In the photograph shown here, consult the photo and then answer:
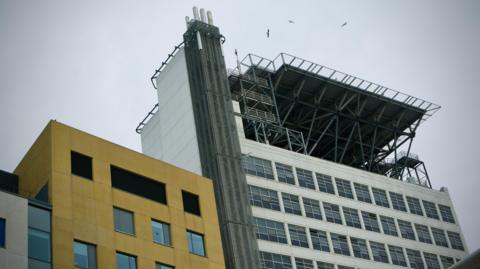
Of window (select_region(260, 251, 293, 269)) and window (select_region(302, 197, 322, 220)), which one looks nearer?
window (select_region(260, 251, 293, 269))

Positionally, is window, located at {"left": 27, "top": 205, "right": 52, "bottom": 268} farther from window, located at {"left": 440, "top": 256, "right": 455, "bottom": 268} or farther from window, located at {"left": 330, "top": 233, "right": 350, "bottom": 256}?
window, located at {"left": 440, "top": 256, "right": 455, "bottom": 268}

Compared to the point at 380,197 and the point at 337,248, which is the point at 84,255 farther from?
the point at 380,197

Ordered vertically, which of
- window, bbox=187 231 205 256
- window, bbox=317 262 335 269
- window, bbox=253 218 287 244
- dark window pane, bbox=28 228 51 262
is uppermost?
window, bbox=253 218 287 244

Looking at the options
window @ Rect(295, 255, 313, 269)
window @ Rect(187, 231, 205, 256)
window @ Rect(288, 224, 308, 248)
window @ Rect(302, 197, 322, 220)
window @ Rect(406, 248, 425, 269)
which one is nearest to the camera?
window @ Rect(187, 231, 205, 256)

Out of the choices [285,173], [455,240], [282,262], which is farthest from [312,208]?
[455,240]

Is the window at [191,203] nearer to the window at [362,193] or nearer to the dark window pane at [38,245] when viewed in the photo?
the dark window pane at [38,245]

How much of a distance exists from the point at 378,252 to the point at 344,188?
30.8ft

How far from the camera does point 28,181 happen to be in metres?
66.8

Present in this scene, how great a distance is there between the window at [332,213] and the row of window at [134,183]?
31.3 m

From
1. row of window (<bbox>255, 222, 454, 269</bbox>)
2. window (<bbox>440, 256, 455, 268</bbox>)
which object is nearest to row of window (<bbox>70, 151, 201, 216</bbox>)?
row of window (<bbox>255, 222, 454, 269</bbox>)

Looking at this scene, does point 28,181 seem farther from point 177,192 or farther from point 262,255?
point 262,255

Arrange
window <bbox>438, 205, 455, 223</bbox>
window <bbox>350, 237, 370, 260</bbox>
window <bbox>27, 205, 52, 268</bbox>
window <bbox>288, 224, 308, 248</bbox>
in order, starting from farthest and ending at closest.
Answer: window <bbox>438, 205, 455, 223</bbox> → window <bbox>350, 237, 370, 260</bbox> → window <bbox>288, 224, 308, 248</bbox> → window <bbox>27, 205, 52, 268</bbox>

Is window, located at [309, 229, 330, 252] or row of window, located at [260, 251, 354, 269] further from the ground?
window, located at [309, 229, 330, 252]

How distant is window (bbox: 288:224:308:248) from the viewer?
3799 inches
